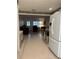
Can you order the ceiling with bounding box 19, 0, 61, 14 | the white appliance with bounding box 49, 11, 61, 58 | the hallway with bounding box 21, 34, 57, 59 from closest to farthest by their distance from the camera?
the white appliance with bounding box 49, 11, 61, 58 → the hallway with bounding box 21, 34, 57, 59 → the ceiling with bounding box 19, 0, 61, 14

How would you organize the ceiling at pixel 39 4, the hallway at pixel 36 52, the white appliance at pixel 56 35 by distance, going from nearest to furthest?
the white appliance at pixel 56 35 < the hallway at pixel 36 52 < the ceiling at pixel 39 4

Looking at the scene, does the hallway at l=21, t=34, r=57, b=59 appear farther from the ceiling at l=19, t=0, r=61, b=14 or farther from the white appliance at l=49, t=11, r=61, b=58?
the ceiling at l=19, t=0, r=61, b=14

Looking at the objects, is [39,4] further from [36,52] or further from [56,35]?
[36,52]

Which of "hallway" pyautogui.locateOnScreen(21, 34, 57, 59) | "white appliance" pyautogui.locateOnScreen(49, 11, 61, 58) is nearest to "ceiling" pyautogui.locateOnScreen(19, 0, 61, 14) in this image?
"white appliance" pyautogui.locateOnScreen(49, 11, 61, 58)

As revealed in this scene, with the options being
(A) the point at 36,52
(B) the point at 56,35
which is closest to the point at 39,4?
(B) the point at 56,35

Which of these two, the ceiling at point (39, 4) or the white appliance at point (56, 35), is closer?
the white appliance at point (56, 35)

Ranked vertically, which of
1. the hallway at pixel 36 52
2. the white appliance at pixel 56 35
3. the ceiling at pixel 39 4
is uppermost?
the ceiling at pixel 39 4

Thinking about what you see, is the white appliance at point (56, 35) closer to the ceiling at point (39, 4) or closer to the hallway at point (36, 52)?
the hallway at point (36, 52)

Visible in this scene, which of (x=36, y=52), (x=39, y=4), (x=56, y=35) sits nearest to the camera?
(x=56, y=35)

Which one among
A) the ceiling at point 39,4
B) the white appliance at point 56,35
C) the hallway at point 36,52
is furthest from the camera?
the ceiling at point 39,4

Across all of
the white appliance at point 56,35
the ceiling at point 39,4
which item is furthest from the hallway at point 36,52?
the ceiling at point 39,4

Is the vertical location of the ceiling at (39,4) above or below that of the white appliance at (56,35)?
above
